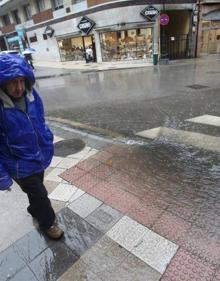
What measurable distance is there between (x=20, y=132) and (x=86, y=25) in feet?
73.1

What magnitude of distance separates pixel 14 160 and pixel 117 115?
15.2ft

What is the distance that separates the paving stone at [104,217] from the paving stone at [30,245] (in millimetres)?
549

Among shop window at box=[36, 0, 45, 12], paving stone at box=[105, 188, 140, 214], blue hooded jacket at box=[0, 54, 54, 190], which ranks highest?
shop window at box=[36, 0, 45, 12]

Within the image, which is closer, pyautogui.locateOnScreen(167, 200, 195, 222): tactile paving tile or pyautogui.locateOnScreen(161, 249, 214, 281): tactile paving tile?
pyautogui.locateOnScreen(161, 249, 214, 281): tactile paving tile

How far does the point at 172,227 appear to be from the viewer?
253cm

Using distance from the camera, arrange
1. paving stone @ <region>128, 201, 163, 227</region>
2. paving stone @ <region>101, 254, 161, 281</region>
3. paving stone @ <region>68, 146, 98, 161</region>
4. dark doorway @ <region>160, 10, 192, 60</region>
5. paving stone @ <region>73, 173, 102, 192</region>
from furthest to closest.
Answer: dark doorway @ <region>160, 10, 192, 60</region> < paving stone @ <region>68, 146, 98, 161</region> < paving stone @ <region>73, 173, 102, 192</region> < paving stone @ <region>128, 201, 163, 227</region> < paving stone @ <region>101, 254, 161, 281</region>

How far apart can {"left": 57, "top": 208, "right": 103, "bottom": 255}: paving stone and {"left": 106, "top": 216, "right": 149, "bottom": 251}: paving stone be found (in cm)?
16

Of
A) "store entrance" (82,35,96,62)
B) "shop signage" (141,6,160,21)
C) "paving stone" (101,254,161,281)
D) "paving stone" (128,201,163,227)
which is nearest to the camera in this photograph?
"paving stone" (101,254,161,281)

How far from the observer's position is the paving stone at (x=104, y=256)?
2.17 m

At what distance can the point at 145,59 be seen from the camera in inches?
805

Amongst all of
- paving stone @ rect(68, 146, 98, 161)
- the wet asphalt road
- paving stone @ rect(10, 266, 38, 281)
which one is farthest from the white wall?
paving stone @ rect(10, 266, 38, 281)

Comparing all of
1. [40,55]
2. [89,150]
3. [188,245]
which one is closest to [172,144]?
[89,150]

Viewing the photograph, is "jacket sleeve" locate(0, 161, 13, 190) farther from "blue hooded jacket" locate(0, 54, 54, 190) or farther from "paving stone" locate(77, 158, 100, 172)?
"paving stone" locate(77, 158, 100, 172)

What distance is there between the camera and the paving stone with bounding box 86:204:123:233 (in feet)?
8.70
